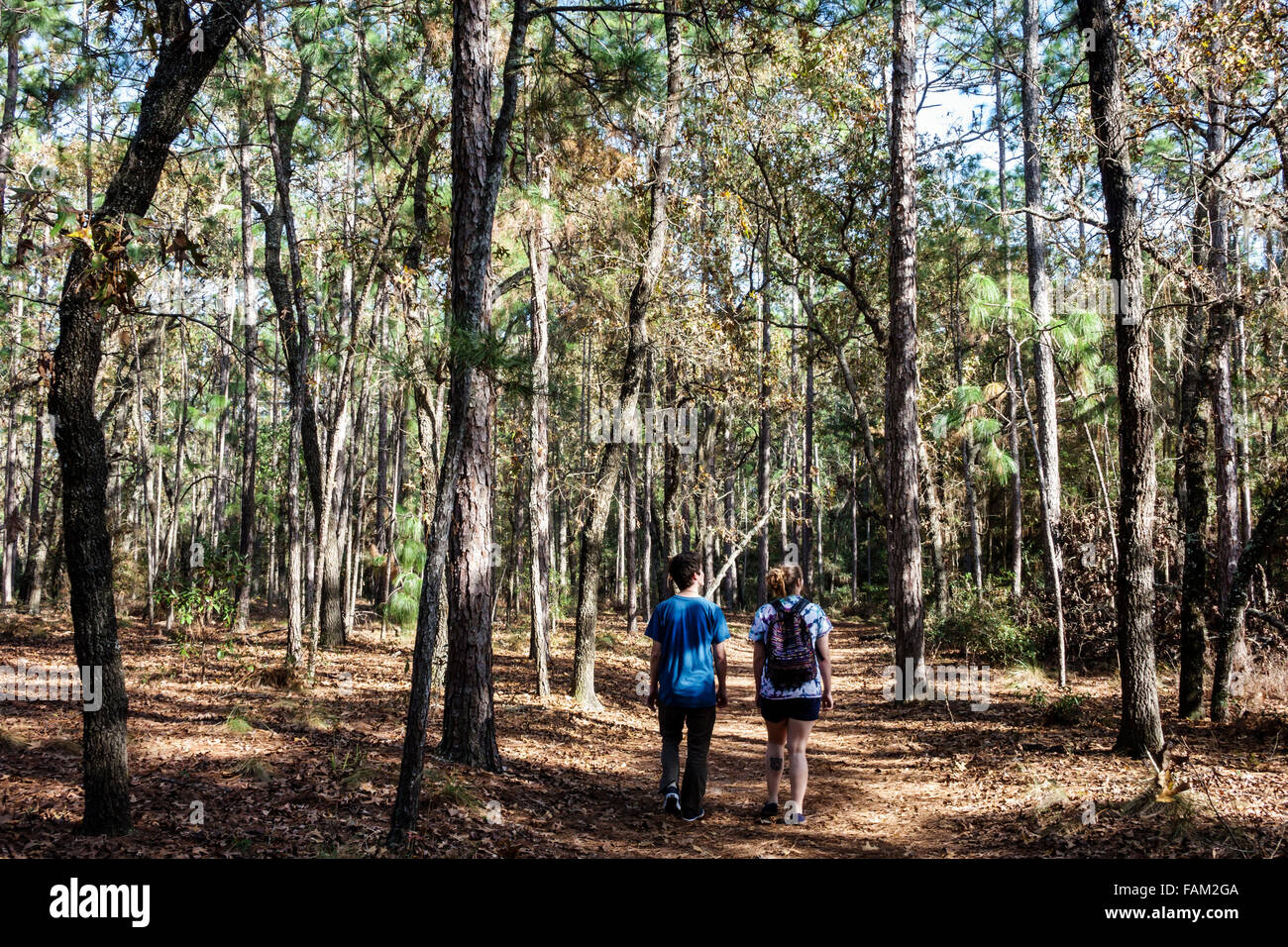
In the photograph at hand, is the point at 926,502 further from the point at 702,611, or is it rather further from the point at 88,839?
the point at 88,839

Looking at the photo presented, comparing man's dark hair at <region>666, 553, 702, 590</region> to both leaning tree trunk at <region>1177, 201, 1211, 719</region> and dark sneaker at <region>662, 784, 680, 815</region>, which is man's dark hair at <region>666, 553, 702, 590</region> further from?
leaning tree trunk at <region>1177, 201, 1211, 719</region>

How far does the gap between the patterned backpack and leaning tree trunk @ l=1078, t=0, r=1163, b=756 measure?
3.35 metres

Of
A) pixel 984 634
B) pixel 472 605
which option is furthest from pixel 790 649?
pixel 984 634

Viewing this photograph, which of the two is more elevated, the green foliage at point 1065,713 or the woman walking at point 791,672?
the woman walking at point 791,672

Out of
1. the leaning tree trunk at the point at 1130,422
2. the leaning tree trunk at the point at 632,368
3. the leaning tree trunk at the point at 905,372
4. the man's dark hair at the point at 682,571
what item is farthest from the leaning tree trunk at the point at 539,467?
the leaning tree trunk at the point at 1130,422

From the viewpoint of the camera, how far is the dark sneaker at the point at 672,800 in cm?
628

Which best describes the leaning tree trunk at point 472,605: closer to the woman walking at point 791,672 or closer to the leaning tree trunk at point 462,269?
the leaning tree trunk at point 462,269

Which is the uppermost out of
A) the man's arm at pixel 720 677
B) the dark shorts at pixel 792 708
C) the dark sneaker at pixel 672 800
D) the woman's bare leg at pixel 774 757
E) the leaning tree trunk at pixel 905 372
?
the leaning tree trunk at pixel 905 372

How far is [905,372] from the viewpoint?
11.7 meters

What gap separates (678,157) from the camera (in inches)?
534

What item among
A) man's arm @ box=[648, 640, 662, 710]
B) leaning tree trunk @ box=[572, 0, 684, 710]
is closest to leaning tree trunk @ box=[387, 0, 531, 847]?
man's arm @ box=[648, 640, 662, 710]

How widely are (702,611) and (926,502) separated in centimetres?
1387

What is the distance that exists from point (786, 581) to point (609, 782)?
2906mm

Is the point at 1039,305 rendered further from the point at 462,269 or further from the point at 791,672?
the point at 462,269
